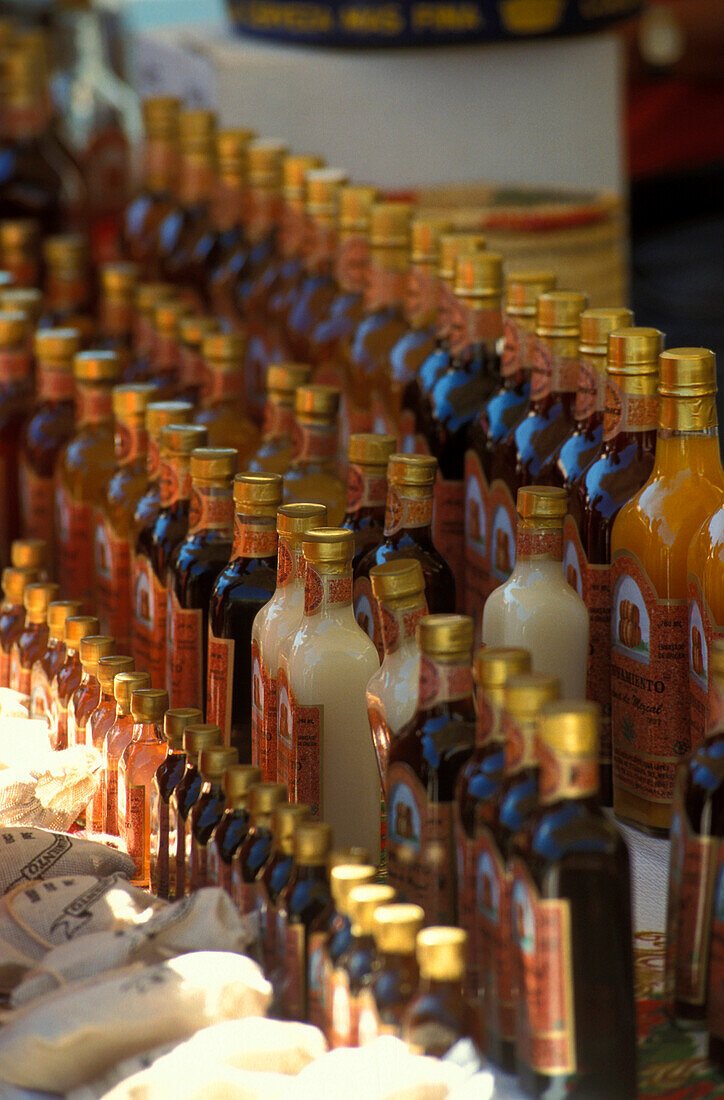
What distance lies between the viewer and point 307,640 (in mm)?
1048

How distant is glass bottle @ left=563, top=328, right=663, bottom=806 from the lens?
3.66ft

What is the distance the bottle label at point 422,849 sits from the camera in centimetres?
89

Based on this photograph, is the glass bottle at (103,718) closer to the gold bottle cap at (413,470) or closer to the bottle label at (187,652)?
the bottle label at (187,652)

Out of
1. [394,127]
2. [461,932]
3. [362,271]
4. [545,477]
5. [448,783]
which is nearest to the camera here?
[461,932]

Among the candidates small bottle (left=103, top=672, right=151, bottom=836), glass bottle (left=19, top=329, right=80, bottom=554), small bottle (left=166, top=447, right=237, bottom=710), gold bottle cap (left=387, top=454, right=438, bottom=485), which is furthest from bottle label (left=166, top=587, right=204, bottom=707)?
glass bottle (left=19, top=329, right=80, bottom=554)

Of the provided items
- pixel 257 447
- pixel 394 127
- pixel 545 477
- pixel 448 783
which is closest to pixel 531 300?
pixel 545 477

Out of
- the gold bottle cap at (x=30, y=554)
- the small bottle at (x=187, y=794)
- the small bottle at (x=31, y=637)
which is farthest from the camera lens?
the gold bottle cap at (x=30, y=554)

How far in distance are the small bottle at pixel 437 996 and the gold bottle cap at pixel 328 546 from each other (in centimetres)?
31

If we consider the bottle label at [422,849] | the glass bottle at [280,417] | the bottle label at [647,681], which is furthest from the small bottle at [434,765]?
the glass bottle at [280,417]

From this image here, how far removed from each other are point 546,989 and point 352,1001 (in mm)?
101

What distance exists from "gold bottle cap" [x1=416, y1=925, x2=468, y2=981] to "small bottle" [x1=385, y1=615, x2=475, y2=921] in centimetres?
12

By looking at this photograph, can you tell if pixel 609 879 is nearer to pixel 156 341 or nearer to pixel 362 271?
pixel 362 271

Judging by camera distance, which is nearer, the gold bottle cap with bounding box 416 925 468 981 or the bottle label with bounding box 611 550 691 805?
the gold bottle cap with bounding box 416 925 468 981

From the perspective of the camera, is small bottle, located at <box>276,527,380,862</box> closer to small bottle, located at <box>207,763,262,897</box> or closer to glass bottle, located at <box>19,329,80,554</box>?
small bottle, located at <box>207,763,262,897</box>
